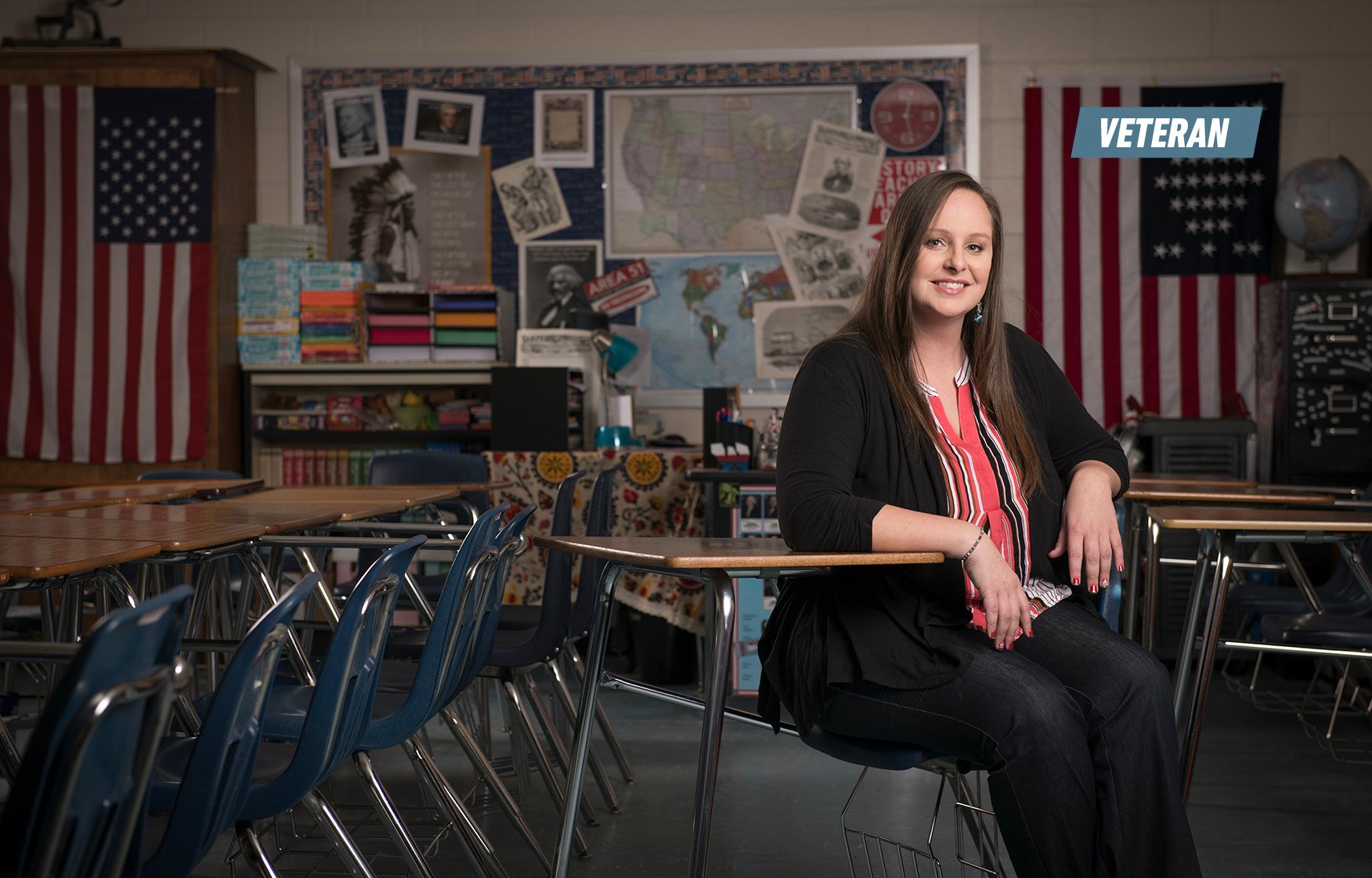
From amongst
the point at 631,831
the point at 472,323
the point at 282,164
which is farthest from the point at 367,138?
the point at 631,831

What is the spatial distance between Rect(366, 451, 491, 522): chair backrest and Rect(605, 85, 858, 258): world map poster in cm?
169

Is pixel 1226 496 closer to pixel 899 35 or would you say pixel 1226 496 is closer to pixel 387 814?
pixel 387 814

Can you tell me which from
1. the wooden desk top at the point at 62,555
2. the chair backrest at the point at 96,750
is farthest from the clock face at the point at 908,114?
the chair backrest at the point at 96,750

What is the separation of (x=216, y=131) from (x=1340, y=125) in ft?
16.3

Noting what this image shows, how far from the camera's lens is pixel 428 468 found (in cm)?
432

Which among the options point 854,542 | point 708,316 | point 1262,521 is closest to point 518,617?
point 854,542

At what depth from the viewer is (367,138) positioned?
5672 millimetres

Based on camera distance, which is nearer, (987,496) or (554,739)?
(987,496)

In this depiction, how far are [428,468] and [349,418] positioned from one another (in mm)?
1316

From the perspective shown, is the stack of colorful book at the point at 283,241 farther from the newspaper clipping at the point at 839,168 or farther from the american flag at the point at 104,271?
the newspaper clipping at the point at 839,168

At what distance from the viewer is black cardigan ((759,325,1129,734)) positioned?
1.76 m

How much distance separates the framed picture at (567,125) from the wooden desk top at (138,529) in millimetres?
3416

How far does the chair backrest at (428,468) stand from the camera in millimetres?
4301

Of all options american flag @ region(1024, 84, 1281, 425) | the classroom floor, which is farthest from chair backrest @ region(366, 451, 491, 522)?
american flag @ region(1024, 84, 1281, 425)
